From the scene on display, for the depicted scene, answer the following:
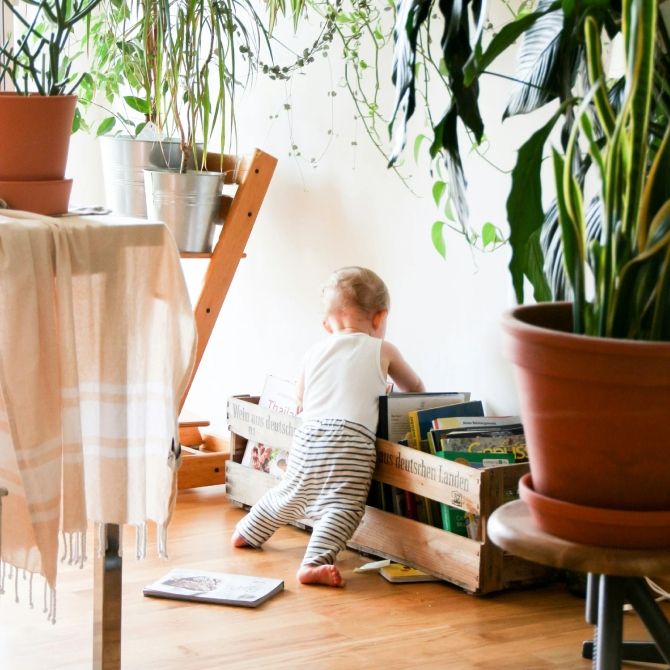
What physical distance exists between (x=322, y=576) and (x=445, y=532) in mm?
283

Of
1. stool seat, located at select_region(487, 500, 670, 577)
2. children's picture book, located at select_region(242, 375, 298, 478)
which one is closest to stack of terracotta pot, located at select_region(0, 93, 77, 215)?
stool seat, located at select_region(487, 500, 670, 577)

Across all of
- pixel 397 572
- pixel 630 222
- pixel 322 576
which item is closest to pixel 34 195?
pixel 630 222

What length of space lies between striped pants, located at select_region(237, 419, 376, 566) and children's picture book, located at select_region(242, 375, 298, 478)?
0.21 meters

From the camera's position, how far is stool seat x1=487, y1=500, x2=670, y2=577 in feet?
3.27

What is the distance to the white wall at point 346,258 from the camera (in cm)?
274

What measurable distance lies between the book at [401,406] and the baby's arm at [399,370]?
0.33 feet

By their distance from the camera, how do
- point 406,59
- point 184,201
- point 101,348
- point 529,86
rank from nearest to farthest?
point 406,59 → point 529,86 → point 101,348 → point 184,201

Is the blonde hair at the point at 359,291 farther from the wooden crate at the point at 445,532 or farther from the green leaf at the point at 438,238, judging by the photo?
the wooden crate at the point at 445,532

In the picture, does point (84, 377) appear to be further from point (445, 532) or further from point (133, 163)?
point (133, 163)

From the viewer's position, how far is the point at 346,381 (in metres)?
2.76

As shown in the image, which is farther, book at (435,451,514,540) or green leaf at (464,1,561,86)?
book at (435,451,514,540)

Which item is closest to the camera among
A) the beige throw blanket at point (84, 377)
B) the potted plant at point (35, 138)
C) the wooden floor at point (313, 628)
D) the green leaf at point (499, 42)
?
the green leaf at point (499, 42)

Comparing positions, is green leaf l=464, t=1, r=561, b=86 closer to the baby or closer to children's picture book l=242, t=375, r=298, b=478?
the baby

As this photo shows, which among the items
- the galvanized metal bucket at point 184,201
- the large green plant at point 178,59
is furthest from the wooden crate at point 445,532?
the large green plant at point 178,59
